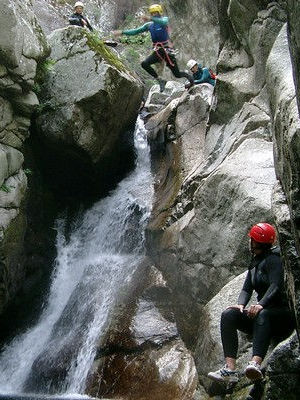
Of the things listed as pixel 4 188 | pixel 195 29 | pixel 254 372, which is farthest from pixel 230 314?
pixel 195 29

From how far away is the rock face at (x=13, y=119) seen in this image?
9.77 metres

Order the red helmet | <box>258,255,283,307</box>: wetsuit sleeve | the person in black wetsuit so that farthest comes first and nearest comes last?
the red helmet, <box>258,255,283,307</box>: wetsuit sleeve, the person in black wetsuit

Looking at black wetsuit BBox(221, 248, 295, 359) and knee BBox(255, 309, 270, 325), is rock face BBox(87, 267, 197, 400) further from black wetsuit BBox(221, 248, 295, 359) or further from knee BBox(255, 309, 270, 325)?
knee BBox(255, 309, 270, 325)

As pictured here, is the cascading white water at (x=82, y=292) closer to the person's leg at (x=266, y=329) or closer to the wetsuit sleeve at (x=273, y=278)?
the person's leg at (x=266, y=329)

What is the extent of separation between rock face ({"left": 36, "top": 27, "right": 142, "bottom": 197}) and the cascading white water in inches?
68.8

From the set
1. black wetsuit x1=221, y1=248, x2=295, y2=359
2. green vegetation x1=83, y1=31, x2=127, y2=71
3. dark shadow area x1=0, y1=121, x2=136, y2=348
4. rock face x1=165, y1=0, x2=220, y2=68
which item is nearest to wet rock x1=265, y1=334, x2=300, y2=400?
black wetsuit x1=221, y1=248, x2=295, y2=359

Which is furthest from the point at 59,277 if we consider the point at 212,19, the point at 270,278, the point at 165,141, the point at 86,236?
the point at 212,19

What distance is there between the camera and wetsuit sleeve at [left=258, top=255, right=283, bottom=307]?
516 cm

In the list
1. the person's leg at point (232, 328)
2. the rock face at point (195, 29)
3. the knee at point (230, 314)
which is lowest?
the rock face at point (195, 29)

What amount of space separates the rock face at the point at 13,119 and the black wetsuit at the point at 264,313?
6143 mm


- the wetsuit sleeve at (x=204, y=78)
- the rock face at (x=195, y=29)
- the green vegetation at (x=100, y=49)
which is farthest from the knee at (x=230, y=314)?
the rock face at (x=195, y=29)

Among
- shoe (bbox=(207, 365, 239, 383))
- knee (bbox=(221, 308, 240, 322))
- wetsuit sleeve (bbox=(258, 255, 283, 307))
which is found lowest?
shoe (bbox=(207, 365, 239, 383))

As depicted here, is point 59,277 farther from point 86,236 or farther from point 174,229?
point 174,229

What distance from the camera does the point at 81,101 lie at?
12.4 metres
